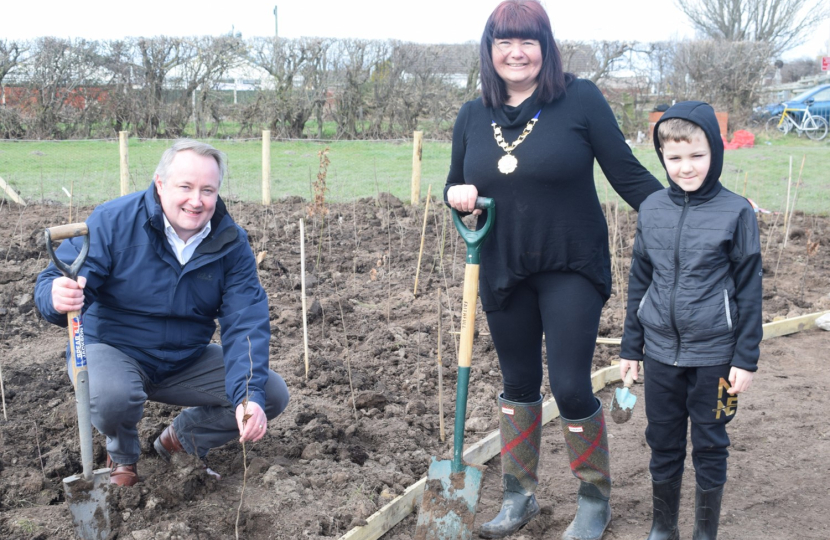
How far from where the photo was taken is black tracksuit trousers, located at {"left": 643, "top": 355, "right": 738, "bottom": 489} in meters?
2.48

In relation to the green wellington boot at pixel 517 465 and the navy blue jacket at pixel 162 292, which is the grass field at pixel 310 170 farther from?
the green wellington boot at pixel 517 465

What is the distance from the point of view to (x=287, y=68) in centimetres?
1628

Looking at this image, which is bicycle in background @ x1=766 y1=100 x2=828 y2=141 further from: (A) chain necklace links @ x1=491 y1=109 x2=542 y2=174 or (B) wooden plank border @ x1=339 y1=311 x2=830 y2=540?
(A) chain necklace links @ x1=491 y1=109 x2=542 y2=174

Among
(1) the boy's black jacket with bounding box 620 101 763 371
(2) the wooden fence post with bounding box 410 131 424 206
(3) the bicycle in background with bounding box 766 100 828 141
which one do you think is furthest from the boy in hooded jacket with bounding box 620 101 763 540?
(3) the bicycle in background with bounding box 766 100 828 141

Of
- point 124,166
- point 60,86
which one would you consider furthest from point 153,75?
point 124,166

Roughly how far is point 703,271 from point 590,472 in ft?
2.90

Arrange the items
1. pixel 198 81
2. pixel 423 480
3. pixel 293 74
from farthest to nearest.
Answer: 1. pixel 293 74
2. pixel 198 81
3. pixel 423 480

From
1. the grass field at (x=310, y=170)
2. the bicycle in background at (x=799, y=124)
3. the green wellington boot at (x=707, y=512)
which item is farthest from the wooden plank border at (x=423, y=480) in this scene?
the bicycle in background at (x=799, y=124)

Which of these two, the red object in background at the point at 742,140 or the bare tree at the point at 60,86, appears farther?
the red object in background at the point at 742,140

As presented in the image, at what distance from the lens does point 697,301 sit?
2.46m

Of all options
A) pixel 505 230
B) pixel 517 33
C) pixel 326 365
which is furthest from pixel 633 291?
pixel 326 365

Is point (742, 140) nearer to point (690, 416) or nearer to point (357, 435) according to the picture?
point (357, 435)

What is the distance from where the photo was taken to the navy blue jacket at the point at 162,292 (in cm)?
289

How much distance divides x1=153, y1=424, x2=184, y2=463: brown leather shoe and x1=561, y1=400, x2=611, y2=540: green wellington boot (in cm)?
160
